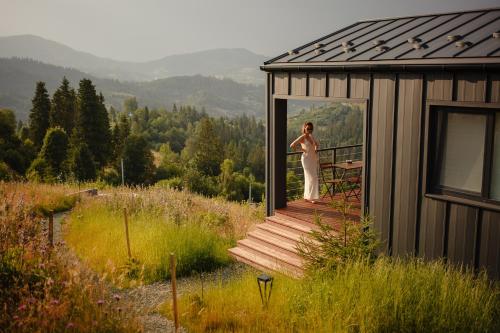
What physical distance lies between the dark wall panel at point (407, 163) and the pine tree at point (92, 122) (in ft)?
159

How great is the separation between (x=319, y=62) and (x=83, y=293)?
5.37m

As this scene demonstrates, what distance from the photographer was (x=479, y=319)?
15.9 ft

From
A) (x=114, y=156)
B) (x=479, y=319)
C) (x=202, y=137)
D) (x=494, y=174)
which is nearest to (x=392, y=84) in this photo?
(x=494, y=174)

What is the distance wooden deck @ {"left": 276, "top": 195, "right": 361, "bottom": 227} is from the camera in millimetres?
8936

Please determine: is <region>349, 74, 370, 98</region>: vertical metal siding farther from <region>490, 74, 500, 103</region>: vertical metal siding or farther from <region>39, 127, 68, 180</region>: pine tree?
<region>39, 127, 68, 180</region>: pine tree

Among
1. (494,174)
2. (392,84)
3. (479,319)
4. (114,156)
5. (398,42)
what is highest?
(398,42)

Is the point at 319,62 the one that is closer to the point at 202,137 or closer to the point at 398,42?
the point at 398,42

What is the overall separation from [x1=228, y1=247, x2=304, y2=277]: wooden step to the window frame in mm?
2634

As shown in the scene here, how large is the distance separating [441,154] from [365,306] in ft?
9.19

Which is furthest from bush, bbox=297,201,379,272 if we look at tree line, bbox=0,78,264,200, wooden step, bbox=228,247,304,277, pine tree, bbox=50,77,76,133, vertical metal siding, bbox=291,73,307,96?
pine tree, bbox=50,77,76,133

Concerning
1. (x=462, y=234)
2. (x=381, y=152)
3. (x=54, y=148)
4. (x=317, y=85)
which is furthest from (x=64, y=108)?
(x=462, y=234)

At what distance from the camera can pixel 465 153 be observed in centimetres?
643

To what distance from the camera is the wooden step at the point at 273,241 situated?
858 centimetres

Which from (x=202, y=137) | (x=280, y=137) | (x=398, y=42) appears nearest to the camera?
(x=398, y=42)
